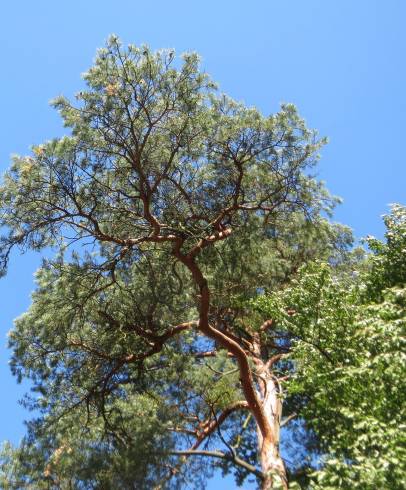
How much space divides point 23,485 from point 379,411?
733 cm

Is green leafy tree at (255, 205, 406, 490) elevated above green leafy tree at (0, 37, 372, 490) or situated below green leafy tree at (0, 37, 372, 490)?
below

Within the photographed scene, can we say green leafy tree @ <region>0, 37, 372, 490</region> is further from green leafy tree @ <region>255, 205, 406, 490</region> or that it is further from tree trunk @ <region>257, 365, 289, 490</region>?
green leafy tree @ <region>255, 205, 406, 490</region>

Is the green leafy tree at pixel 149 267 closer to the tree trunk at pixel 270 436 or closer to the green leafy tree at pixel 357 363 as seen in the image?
the tree trunk at pixel 270 436

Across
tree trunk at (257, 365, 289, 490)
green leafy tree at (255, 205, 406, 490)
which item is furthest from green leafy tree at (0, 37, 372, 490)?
green leafy tree at (255, 205, 406, 490)

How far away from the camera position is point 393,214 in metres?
6.46

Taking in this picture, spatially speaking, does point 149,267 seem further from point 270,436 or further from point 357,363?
point 357,363

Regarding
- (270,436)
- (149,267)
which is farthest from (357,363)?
(149,267)

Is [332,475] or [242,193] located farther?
[242,193]

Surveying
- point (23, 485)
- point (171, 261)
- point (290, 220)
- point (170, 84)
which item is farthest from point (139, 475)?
point (170, 84)

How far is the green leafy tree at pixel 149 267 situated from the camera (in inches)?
306

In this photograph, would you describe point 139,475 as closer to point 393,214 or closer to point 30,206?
point 30,206

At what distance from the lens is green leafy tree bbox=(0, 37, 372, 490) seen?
778 centimetres

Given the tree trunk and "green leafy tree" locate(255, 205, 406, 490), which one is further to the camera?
the tree trunk

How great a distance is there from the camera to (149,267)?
9.35 meters
